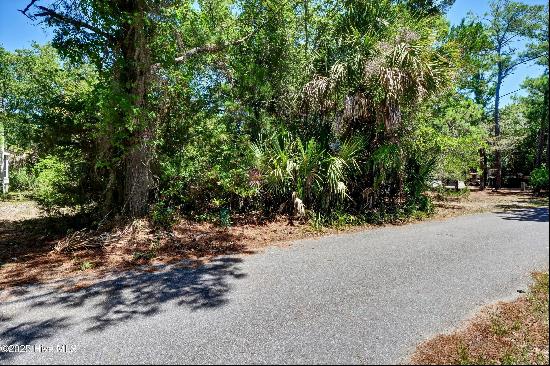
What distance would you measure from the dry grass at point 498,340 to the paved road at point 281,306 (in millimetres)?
150

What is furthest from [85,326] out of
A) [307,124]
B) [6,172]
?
[6,172]

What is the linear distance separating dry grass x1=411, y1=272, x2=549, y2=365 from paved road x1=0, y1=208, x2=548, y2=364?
150mm

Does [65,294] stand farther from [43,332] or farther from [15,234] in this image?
[15,234]

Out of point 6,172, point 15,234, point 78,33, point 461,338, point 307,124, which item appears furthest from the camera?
point 6,172

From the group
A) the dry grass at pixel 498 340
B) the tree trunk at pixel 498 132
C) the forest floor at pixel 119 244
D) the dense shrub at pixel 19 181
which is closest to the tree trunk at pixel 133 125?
the forest floor at pixel 119 244

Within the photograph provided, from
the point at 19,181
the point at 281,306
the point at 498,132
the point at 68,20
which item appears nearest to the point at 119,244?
the point at 281,306

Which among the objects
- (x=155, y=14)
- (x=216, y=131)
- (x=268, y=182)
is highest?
(x=155, y=14)

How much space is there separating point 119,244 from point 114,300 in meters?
2.34

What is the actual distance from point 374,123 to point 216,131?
3714 millimetres

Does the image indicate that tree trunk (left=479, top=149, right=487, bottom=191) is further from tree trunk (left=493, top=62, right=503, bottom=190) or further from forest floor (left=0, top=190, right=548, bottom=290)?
forest floor (left=0, top=190, right=548, bottom=290)

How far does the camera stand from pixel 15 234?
23.3ft

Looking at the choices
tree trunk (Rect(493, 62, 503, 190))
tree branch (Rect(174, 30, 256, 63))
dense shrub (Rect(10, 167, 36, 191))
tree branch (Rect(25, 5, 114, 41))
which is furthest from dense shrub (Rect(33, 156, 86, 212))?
tree trunk (Rect(493, 62, 503, 190))

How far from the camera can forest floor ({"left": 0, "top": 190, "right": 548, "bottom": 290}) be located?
15.5ft

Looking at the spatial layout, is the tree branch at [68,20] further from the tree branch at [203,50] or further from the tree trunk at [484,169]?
the tree trunk at [484,169]
